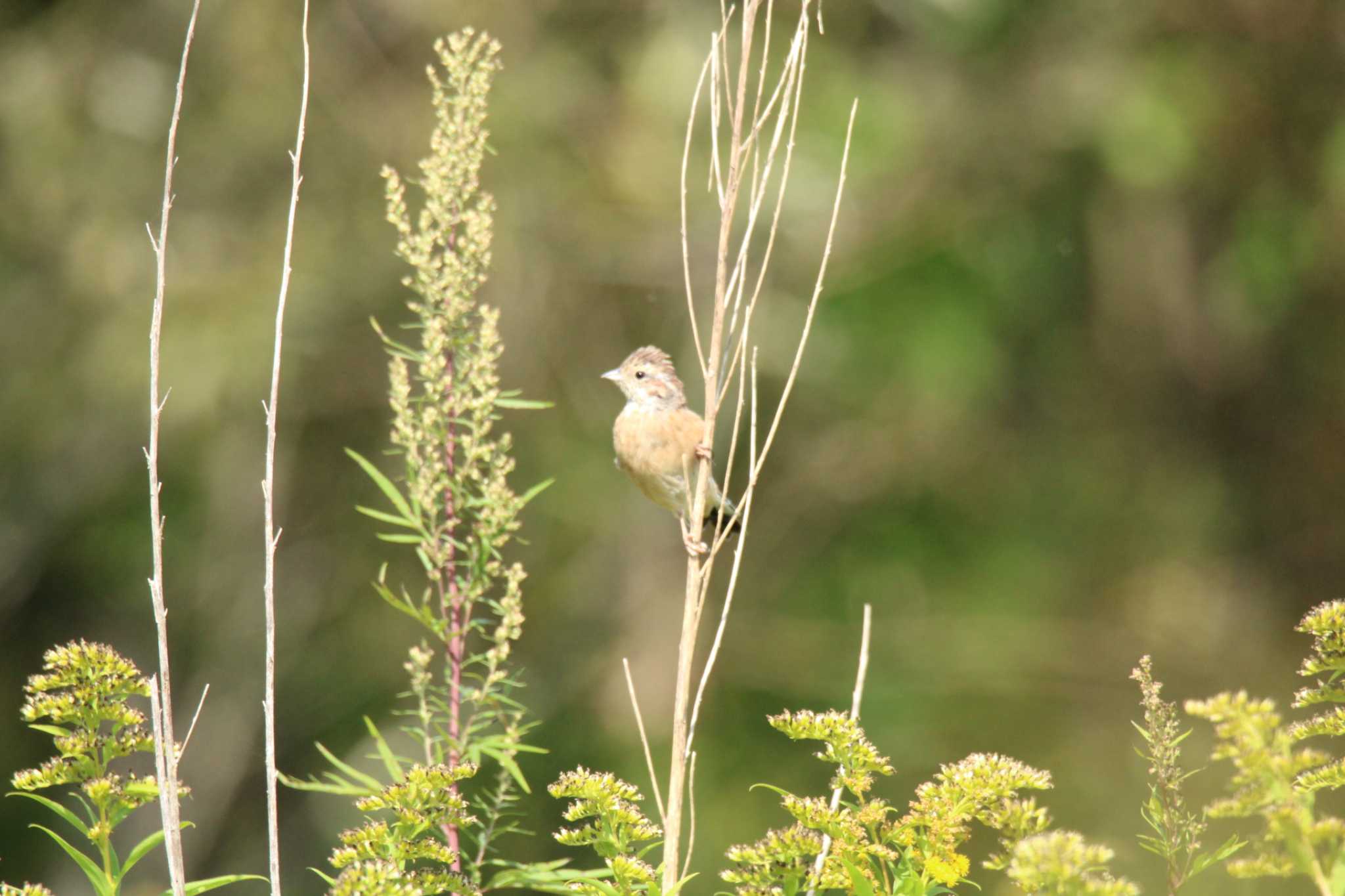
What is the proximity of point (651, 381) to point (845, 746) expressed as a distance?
2969 millimetres

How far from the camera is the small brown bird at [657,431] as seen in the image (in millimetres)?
4441

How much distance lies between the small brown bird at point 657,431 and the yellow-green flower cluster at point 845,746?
264cm

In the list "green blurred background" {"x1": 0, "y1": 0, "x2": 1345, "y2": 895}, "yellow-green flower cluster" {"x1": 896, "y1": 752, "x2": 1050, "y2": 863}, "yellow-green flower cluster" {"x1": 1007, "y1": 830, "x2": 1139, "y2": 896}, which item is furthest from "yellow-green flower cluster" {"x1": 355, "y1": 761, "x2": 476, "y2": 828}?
"green blurred background" {"x1": 0, "y1": 0, "x2": 1345, "y2": 895}

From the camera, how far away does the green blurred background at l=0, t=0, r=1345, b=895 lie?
22.6 ft

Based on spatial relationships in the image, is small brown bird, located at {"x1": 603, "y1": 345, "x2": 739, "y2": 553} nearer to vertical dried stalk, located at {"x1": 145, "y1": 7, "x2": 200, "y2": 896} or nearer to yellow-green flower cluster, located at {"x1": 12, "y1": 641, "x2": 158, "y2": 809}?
vertical dried stalk, located at {"x1": 145, "y1": 7, "x2": 200, "y2": 896}

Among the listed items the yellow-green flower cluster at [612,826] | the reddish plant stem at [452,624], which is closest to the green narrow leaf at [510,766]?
the reddish plant stem at [452,624]

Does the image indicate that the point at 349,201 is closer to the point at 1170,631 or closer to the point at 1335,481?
the point at 1170,631

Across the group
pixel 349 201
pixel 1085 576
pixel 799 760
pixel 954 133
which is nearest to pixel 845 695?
pixel 799 760

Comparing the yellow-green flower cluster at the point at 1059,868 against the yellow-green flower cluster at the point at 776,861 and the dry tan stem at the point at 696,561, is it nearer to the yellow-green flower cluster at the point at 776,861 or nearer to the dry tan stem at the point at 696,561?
the yellow-green flower cluster at the point at 776,861

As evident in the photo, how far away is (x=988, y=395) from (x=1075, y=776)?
1901 millimetres

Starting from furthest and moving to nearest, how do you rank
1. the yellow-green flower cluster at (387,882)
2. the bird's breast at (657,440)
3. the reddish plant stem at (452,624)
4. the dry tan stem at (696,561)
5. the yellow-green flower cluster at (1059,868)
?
the bird's breast at (657,440), the reddish plant stem at (452,624), the dry tan stem at (696,561), the yellow-green flower cluster at (387,882), the yellow-green flower cluster at (1059,868)

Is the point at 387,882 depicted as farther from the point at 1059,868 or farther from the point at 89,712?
the point at 1059,868

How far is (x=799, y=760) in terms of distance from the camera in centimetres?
709

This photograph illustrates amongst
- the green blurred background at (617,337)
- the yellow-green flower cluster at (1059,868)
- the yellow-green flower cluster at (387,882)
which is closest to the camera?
the yellow-green flower cluster at (1059,868)
